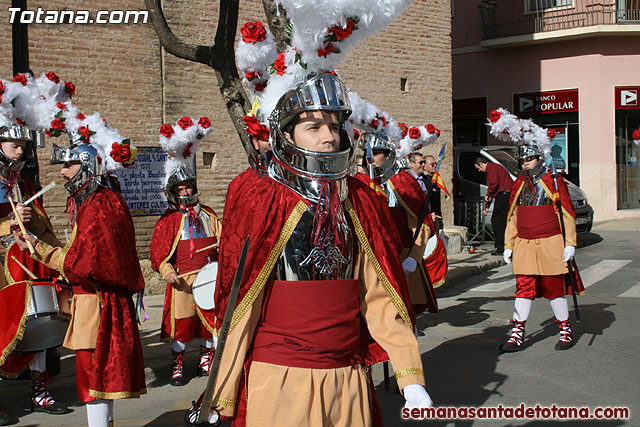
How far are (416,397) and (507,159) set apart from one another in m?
15.1

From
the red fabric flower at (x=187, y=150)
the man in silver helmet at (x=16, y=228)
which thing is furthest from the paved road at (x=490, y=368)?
the red fabric flower at (x=187, y=150)

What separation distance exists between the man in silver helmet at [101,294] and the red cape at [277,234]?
1.82m

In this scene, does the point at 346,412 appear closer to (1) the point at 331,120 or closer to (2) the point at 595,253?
(1) the point at 331,120

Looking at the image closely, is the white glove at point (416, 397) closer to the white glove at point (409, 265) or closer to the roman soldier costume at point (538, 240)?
the white glove at point (409, 265)

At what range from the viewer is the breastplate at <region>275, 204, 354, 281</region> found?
3.21 meters

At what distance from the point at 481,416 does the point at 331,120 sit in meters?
3.41

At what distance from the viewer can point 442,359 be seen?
764 centimetres

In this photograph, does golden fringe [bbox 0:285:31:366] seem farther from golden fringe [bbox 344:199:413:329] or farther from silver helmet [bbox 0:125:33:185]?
golden fringe [bbox 344:199:413:329]

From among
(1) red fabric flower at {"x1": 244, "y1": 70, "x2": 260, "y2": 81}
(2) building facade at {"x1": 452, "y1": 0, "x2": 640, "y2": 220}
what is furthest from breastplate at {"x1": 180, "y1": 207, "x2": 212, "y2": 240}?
(2) building facade at {"x1": 452, "y1": 0, "x2": 640, "y2": 220}

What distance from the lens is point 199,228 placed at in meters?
7.55

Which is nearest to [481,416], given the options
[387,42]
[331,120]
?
[331,120]

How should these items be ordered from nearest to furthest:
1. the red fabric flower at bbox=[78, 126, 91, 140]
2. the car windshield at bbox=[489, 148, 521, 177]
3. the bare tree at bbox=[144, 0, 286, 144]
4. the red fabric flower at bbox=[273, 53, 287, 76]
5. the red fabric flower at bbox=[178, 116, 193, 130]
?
the red fabric flower at bbox=[273, 53, 287, 76], the red fabric flower at bbox=[78, 126, 91, 140], the red fabric flower at bbox=[178, 116, 193, 130], the bare tree at bbox=[144, 0, 286, 144], the car windshield at bbox=[489, 148, 521, 177]

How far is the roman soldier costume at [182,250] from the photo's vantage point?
24.0 feet

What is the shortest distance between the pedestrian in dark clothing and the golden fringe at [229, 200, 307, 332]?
1266 centimetres
